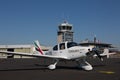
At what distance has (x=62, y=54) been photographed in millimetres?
19484

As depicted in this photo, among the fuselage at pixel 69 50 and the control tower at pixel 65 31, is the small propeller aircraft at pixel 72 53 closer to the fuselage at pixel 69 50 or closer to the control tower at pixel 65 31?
the fuselage at pixel 69 50

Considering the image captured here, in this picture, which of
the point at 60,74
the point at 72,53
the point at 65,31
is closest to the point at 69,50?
the point at 72,53

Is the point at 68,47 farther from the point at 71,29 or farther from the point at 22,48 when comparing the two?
the point at 71,29

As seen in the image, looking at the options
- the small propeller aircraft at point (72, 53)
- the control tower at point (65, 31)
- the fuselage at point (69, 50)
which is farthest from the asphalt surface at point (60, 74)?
the control tower at point (65, 31)

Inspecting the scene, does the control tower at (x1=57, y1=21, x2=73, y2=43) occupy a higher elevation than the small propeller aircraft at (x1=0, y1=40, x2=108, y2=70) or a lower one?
higher

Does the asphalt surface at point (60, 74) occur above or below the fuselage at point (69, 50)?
below

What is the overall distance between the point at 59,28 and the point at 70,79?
3423 inches

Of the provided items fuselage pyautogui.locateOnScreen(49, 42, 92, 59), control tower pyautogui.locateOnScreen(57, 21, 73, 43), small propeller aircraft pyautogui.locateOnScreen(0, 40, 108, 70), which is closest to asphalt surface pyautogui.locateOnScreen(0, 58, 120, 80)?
→ small propeller aircraft pyautogui.locateOnScreen(0, 40, 108, 70)

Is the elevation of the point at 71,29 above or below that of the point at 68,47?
above

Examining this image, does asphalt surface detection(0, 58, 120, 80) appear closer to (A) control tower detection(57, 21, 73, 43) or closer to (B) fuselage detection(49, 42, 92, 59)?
(B) fuselage detection(49, 42, 92, 59)

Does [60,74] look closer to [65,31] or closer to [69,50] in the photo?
[69,50]

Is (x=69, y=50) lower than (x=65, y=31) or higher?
lower

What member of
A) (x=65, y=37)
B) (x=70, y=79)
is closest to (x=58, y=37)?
(x=65, y=37)

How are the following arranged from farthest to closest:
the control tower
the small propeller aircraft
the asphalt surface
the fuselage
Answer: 1. the control tower
2. the fuselage
3. the small propeller aircraft
4. the asphalt surface
